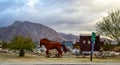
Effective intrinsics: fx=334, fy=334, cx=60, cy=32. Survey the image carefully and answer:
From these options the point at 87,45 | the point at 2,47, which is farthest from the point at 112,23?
the point at 2,47

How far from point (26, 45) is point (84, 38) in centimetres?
2549

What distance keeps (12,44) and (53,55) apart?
671cm

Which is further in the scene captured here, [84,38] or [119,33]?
[84,38]

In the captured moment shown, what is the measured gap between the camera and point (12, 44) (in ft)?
172

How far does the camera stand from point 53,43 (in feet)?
176

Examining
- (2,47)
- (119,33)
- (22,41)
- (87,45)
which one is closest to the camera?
(22,41)

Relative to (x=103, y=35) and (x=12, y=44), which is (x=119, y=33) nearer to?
(x=103, y=35)

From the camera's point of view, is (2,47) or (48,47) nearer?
(48,47)

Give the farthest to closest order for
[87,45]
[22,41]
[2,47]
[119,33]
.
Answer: [2,47], [87,45], [119,33], [22,41]

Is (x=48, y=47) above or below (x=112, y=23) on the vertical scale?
below

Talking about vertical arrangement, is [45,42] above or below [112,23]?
below

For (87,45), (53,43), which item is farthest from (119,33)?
(53,43)

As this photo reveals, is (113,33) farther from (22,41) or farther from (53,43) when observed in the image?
(22,41)

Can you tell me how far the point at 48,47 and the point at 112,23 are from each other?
62.3 ft
